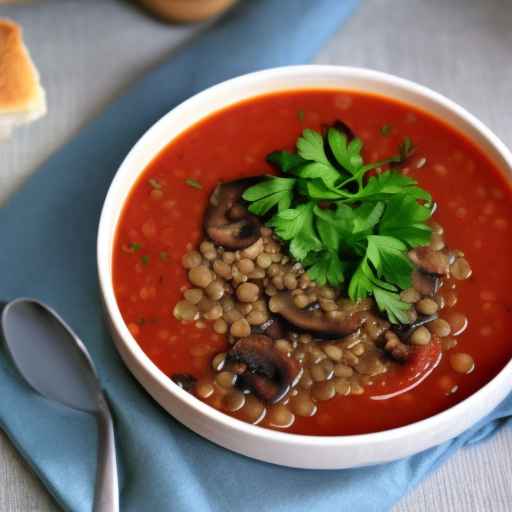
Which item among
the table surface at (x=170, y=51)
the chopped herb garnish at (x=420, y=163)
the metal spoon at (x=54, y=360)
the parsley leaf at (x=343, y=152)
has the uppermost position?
the chopped herb garnish at (x=420, y=163)

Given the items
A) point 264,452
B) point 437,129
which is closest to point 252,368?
point 264,452

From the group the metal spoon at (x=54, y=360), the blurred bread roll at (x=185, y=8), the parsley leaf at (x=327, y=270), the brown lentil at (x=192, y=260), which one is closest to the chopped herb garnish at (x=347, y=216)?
the parsley leaf at (x=327, y=270)

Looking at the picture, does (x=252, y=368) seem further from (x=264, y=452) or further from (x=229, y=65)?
(x=229, y=65)

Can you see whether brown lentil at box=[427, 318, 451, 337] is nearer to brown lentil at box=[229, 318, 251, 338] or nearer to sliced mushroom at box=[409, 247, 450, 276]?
sliced mushroom at box=[409, 247, 450, 276]

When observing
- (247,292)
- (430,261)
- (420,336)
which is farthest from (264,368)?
(430,261)

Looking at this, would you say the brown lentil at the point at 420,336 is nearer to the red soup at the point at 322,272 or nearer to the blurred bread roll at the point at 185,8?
the red soup at the point at 322,272

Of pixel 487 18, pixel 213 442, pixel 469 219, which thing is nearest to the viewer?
pixel 213 442
